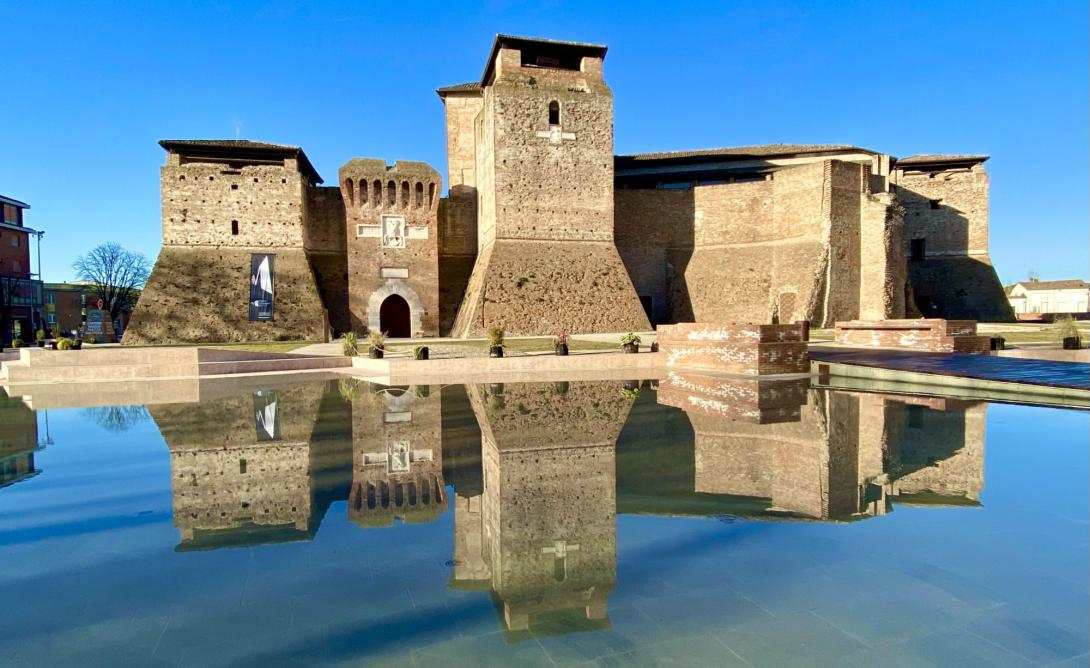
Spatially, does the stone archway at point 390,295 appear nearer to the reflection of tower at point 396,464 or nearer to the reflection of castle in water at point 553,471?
the reflection of tower at point 396,464

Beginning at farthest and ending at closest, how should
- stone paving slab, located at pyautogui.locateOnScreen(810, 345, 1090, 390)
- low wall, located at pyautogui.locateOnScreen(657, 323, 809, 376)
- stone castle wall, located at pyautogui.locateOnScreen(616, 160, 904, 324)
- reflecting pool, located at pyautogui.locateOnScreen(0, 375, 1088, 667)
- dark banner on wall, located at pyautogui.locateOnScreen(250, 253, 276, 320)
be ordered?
stone castle wall, located at pyautogui.locateOnScreen(616, 160, 904, 324) < dark banner on wall, located at pyautogui.locateOnScreen(250, 253, 276, 320) < low wall, located at pyautogui.locateOnScreen(657, 323, 809, 376) < stone paving slab, located at pyautogui.locateOnScreen(810, 345, 1090, 390) < reflecting pool, located at pyautogui.locateOnScreen(0, 375, 1088, 667)

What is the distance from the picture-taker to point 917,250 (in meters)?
30.1

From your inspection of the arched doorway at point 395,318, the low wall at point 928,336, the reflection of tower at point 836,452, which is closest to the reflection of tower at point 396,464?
the reflection of tower at point 836,452

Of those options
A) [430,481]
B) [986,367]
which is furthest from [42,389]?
[986,367]

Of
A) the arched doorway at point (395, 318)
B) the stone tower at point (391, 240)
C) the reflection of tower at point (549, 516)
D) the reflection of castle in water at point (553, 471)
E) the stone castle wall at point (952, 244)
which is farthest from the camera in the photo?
the stone castle wall at point (952, 244)

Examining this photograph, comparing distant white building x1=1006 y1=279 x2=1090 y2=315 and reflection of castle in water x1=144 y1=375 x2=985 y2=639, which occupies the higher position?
distant white building x1=1006 y1=279 x2=1090 y2=315

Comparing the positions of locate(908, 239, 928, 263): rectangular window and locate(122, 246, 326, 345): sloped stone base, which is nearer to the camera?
locate(122, 246, 326, 345): sloped stone base

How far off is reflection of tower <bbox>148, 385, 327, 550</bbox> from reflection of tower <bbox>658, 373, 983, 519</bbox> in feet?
10.0

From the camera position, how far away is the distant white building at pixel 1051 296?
57125 millimetres

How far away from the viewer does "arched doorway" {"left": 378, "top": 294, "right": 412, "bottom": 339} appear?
976 inches

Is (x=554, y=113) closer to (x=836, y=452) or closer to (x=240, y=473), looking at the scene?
(x=836, y=452)

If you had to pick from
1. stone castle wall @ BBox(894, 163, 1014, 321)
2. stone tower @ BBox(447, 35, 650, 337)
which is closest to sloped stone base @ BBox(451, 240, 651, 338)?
stone tower @ BBox(447, 35, 650, 337)

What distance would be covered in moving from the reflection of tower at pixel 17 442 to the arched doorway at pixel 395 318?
1570cm

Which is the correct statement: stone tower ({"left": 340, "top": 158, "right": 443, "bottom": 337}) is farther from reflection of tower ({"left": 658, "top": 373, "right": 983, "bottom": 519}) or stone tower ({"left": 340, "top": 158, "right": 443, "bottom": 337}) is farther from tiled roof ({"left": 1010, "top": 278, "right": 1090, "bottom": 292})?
tiled roof ({"left": 1010, "top": 278, "right": 1090, "bottom": 292})
